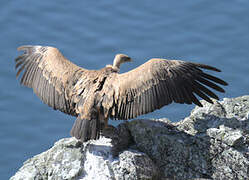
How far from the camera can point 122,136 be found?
700 cm

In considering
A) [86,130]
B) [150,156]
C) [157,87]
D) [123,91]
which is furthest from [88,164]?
[157,87]

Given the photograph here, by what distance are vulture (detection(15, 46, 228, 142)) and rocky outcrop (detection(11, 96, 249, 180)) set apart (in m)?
0.24

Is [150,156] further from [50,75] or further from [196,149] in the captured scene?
[50,75]

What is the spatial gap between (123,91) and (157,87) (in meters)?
0.46

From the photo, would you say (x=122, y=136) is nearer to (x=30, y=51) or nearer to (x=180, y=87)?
(x=180, y=87)

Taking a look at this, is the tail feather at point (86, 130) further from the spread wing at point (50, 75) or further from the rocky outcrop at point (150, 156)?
the spread wing at point (50, 75)

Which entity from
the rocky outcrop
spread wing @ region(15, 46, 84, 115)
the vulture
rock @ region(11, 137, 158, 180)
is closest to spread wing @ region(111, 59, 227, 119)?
the vulture

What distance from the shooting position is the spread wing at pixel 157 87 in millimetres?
7043

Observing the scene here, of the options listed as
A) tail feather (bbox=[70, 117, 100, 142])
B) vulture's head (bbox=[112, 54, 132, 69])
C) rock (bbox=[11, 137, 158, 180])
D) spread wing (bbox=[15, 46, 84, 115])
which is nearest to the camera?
rock (bbox=[11, 137, 158, 180])

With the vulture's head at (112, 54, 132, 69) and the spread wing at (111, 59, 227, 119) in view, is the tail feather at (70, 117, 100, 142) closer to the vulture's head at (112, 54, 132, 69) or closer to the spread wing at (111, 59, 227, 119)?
the spread wing at (111, 59, 227, 119)

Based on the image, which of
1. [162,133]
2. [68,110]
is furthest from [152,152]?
[68,110]

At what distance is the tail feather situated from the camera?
6.74 metres

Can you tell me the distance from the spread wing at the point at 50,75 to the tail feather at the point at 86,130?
0.47 metres

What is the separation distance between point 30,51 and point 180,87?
271 centimetres
